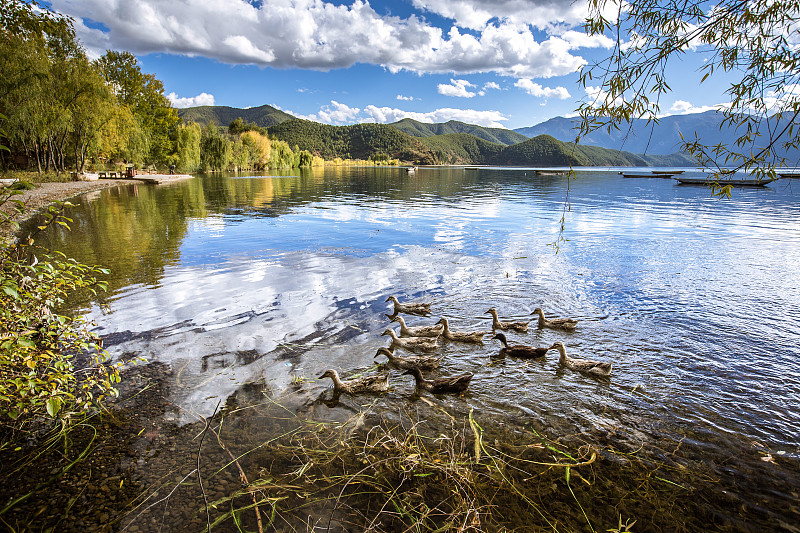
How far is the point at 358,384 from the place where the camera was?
7180mm

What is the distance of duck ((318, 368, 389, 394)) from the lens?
711 centimetres

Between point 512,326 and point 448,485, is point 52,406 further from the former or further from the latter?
point 512,326

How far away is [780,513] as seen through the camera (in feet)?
15.3

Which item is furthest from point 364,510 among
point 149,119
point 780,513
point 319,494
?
point 149,119

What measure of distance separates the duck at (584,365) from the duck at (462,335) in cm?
181

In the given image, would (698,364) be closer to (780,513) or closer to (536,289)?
(780,513)

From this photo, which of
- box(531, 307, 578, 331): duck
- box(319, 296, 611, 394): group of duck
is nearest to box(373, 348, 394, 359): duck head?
box(319, 296, 611, 394): group of duck

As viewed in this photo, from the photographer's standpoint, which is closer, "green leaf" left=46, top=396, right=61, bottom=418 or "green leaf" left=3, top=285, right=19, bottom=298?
"green leaf" left=3, top=285, right=19, bottom=298

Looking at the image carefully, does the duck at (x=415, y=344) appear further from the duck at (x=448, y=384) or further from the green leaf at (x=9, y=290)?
the green leaf at (x=9, y=290)

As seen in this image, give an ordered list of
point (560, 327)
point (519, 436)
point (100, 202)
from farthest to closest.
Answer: point (100, 202), point (560, 327), point (519, 436)

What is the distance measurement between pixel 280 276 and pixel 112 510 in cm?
1015

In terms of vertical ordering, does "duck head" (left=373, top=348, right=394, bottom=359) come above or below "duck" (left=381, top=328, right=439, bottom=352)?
above

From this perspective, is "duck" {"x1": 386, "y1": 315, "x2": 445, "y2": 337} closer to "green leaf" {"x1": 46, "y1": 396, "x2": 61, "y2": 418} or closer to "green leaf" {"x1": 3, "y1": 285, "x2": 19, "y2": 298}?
"green leaf" {"x1": 46, "y1": 396, "x2": 61, "y2": 418}

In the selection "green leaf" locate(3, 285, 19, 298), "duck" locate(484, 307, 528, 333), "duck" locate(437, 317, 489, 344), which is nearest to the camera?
"green leaf" locate(3, 285, 19, 298)
